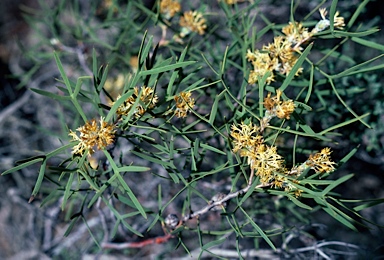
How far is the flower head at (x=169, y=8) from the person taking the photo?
1.05 m

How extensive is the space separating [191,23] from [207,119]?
0.45m

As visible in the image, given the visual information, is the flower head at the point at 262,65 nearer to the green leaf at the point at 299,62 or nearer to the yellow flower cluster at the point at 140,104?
the green leaf at the point at 299,62

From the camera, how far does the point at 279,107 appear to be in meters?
0.65

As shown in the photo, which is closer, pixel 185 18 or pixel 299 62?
pixel 299 62

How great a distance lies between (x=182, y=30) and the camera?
1062mm

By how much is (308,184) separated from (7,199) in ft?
5.98

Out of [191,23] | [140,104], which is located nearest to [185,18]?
[191,23]

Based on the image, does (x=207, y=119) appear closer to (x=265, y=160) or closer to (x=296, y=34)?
(x=265, y=160)

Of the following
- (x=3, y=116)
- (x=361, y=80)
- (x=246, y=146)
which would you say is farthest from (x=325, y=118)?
(x=3, y=116)

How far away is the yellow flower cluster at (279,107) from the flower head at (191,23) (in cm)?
45

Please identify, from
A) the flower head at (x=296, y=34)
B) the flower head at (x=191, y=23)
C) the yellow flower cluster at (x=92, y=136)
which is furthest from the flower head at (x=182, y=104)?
the flower head at (x=191, y=23)

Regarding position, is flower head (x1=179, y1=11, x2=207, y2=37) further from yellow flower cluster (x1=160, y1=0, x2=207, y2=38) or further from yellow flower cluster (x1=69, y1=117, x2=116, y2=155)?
yellow flower cluster (x1=69, y1=117, x2=116, y2=155)

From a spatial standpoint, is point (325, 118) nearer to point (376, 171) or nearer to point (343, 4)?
point (343, 4)

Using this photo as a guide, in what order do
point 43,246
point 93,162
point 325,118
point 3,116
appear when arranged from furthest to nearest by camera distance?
1. point 3,116
2. point 43,246
3. point 93,162
4. point 325,118
